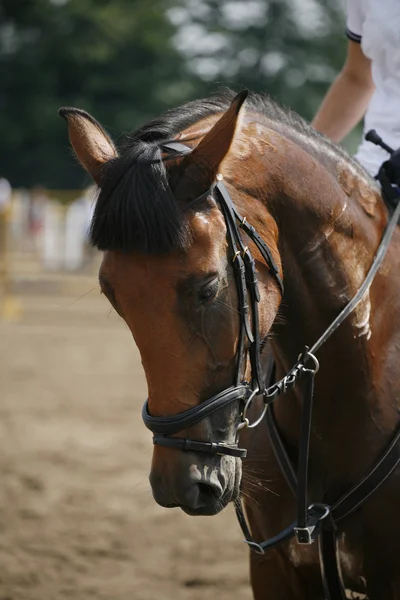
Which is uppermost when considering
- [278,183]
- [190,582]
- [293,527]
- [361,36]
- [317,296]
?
[361,36]

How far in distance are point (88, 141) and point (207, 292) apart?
66cm

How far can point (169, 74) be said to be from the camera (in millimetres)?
43375

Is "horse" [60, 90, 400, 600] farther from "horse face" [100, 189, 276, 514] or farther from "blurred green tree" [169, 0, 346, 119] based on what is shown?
"blurred green tree" [169, 0, 346, 119]

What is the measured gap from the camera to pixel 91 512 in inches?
234

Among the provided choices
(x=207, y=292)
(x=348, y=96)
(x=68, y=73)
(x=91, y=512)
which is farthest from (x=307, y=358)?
(x=68, y=73)

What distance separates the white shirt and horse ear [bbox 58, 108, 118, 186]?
111 cm

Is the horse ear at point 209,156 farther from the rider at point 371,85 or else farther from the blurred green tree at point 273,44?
the blurred green tree at point 273,44

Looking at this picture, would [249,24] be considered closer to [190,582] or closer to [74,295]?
[74,295]

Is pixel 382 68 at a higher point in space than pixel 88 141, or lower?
higher

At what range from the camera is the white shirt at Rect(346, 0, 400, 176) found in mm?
3352

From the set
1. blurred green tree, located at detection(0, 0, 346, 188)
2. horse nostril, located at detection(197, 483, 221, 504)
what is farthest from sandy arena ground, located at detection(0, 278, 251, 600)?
blurred green tree, located at detection(0, 0, 346, 188)

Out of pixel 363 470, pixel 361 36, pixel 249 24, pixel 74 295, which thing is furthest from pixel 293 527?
pixel 249 24

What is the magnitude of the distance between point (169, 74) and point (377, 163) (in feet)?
136

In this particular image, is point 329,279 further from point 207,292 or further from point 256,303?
point 207,292
